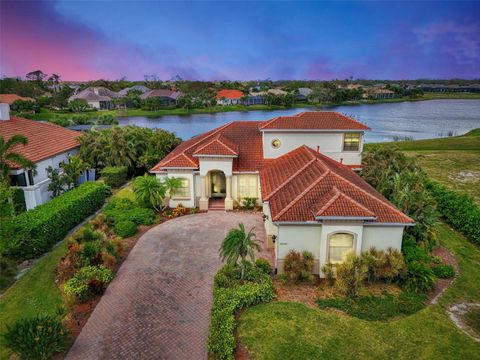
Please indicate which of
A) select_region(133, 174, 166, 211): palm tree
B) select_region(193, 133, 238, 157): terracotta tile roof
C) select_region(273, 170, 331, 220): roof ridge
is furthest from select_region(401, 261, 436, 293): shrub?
select_region(133, 174, 166, 211): palm tree

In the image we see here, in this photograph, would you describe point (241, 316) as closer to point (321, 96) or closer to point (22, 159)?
point (22, 159)

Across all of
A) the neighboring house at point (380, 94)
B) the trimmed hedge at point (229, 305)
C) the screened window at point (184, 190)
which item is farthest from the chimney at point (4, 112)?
the neighboring house at point (380, 94)

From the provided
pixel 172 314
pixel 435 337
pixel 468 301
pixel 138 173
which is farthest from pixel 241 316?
pixel 138 173

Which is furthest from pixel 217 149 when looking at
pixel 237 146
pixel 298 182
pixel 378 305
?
pixel 378 305

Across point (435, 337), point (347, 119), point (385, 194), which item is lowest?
point (435, 337)

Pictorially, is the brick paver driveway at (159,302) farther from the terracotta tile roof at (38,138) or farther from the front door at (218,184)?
the terracotta tile roof at (38,138)

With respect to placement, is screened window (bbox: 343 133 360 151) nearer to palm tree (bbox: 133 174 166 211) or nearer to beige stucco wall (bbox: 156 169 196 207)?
beige stucco wall (bbox: 156 169 196 207)

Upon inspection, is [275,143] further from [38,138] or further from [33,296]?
[38,138]
